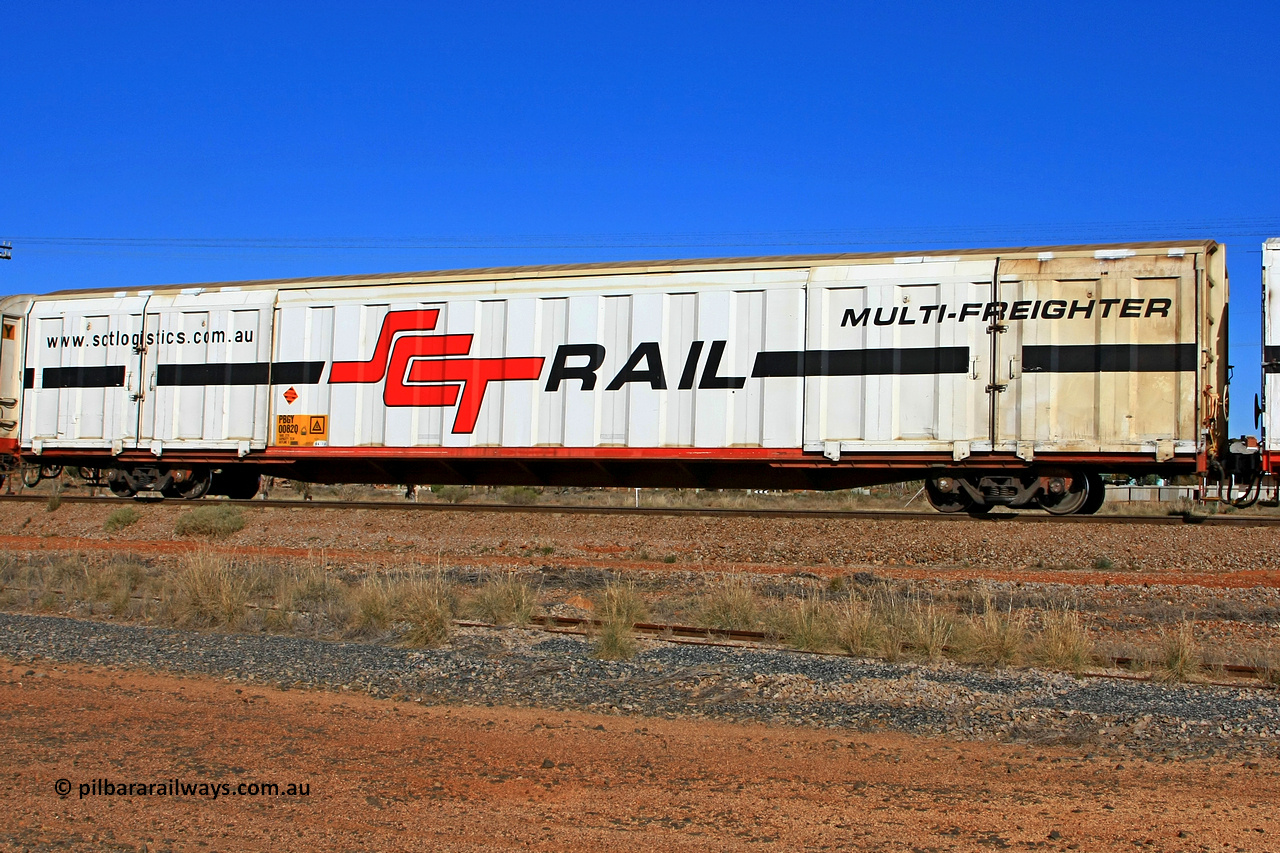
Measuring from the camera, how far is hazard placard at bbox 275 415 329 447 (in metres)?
15.8

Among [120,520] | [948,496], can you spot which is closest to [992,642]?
[948,496]

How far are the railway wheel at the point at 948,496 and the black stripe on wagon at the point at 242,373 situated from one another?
9.40 m

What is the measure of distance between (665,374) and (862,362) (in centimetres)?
272

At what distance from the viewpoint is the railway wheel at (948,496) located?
46.9 feet

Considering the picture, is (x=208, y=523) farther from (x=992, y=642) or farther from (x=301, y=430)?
(x=992, y=642)

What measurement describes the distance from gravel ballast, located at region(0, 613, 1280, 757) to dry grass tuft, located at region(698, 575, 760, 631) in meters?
1.21

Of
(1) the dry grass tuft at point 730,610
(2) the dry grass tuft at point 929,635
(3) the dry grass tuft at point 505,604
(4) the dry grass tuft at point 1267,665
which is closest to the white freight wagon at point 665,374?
(1) the dry grass tuft at point 730,610

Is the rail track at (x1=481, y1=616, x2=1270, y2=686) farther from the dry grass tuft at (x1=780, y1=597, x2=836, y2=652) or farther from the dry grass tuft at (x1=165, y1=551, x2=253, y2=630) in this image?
A: the dry grass tuft at (x1=165, y1=551, x2=253, y2=630)

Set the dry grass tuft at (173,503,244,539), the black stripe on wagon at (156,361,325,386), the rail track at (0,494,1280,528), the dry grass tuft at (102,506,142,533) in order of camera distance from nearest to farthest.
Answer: the rail track at (0,494,1280,528) → the dry grass tuft at (173,503,244,539) → the black stripe on wagon at (156,361,325,386) → the dry grass tuft at (102,506,142,533)

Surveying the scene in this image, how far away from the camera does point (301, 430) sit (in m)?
15.9

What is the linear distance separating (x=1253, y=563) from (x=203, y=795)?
11.9 metres

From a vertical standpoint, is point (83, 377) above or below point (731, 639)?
above

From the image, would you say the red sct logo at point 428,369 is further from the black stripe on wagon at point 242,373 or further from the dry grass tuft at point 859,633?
the dry grass tuft at point 859,633

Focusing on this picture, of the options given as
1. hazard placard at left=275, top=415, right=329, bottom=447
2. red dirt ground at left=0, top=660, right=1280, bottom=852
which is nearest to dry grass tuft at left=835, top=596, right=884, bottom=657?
red dirt ground at left=0, top=660, right=1280, bottom=852
